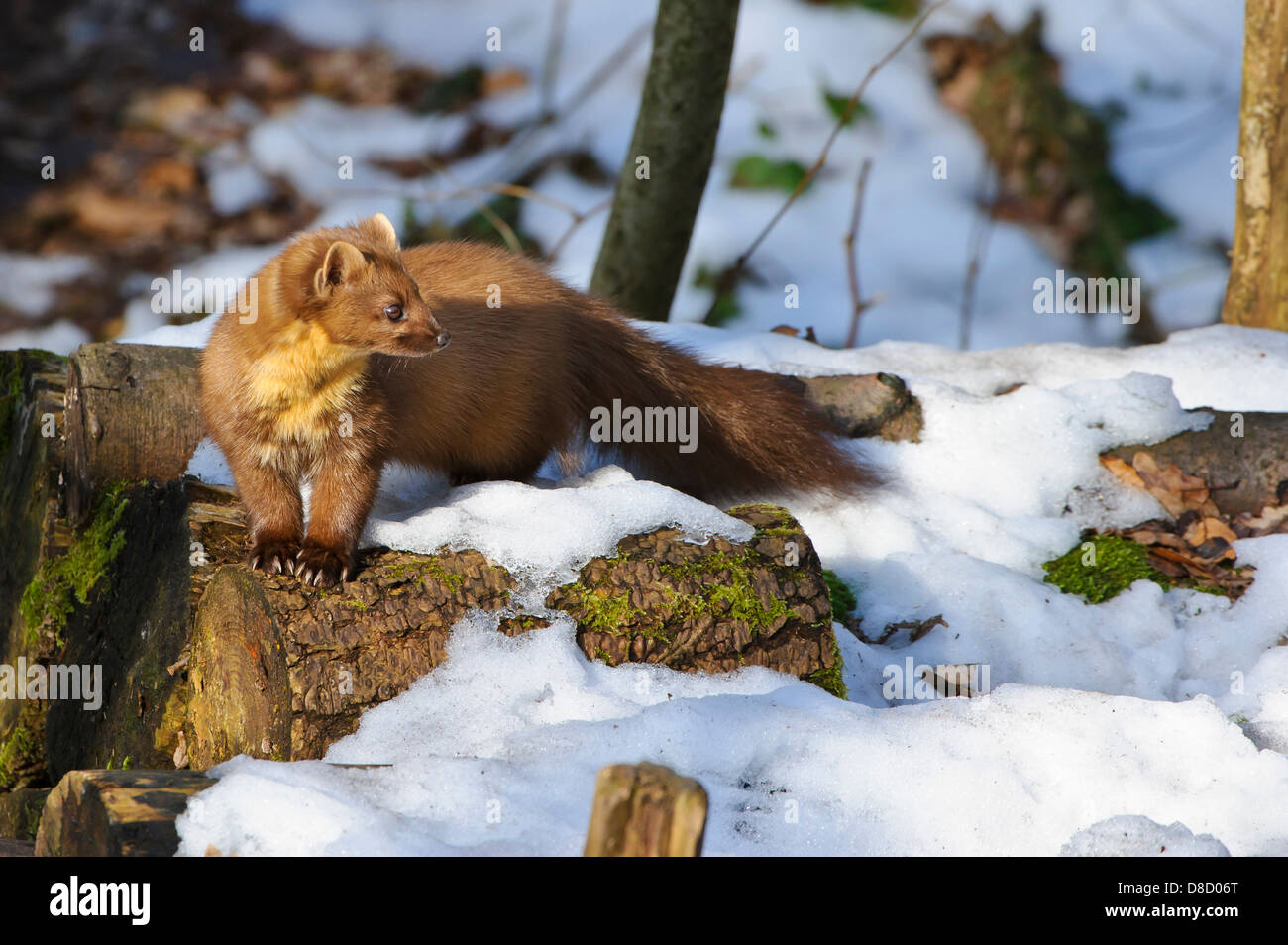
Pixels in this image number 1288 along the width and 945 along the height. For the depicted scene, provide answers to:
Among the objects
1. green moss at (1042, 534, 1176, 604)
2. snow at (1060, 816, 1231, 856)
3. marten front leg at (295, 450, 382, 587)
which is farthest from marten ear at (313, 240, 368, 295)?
green moss at (1042, 534, 1176, 604)

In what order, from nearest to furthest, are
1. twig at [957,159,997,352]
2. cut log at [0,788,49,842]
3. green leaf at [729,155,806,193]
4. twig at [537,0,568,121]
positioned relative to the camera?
cut log at [0,788,49,842] → twig at [957,159,997,352] → green leaf at [729,155,806,193] → twig at [537,0,568,121]

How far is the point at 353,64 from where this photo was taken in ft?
28.8

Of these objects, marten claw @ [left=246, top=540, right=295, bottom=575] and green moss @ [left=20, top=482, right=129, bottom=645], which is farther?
green moss @ [left=20, top=482, right=129, bottom=645]

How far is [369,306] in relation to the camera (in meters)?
2.76

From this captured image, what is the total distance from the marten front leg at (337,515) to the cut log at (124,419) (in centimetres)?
76

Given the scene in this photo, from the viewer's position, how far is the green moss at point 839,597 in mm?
3381

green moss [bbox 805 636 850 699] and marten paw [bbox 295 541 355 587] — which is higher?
marten paw [bbox 295 541 355 587]

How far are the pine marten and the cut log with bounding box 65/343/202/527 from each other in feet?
1.22

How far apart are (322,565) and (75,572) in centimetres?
116

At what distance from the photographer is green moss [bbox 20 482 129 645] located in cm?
320

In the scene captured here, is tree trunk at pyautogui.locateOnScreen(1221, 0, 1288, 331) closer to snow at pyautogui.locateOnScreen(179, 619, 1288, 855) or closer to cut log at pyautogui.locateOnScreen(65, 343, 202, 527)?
snow at pyautogui.locateOnScreen(179, 619, 1288, 855)

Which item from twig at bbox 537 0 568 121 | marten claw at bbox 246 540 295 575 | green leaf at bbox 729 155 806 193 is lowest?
marten claw at bbox 246 540 295 575

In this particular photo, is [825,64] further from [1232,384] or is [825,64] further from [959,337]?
[1232,384]

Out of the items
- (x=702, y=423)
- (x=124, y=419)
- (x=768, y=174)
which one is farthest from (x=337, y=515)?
(x=768, y=174)
